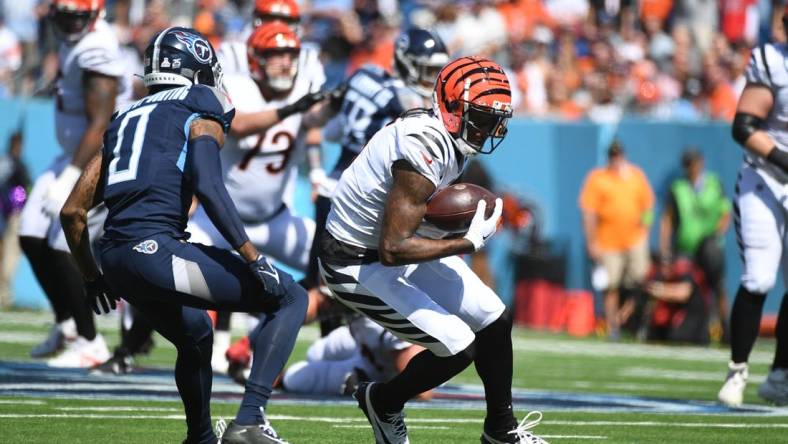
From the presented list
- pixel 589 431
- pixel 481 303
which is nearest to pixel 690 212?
pixel 589 431

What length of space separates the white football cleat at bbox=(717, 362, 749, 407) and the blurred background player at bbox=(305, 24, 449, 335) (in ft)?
7.40

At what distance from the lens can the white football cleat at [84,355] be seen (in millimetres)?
8984

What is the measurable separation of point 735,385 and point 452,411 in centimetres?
156

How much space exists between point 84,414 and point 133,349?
7.03ft

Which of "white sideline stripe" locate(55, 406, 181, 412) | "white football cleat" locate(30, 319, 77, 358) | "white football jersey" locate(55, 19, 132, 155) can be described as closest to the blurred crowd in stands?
"white football jersey" locate(55, 19, 132, 155)

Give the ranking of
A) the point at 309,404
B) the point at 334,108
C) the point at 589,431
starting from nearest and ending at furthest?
the point at 589,431
the point at 309,404
the point at 334,108

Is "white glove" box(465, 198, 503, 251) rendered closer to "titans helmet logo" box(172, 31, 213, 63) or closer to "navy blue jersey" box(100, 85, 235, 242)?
"navy blue jersey" box(100, 85, 235, 242)

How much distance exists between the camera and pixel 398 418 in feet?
18.4

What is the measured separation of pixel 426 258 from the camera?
531cm

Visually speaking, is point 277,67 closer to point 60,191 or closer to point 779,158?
point 60,191

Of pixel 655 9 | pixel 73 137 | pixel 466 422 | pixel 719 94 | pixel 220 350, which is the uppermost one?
pixel 73 137

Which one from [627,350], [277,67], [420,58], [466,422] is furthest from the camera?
[627,350]

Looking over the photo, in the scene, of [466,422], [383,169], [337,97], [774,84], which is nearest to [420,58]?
[337,97]

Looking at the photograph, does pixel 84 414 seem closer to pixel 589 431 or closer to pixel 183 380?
pixel 183 380
